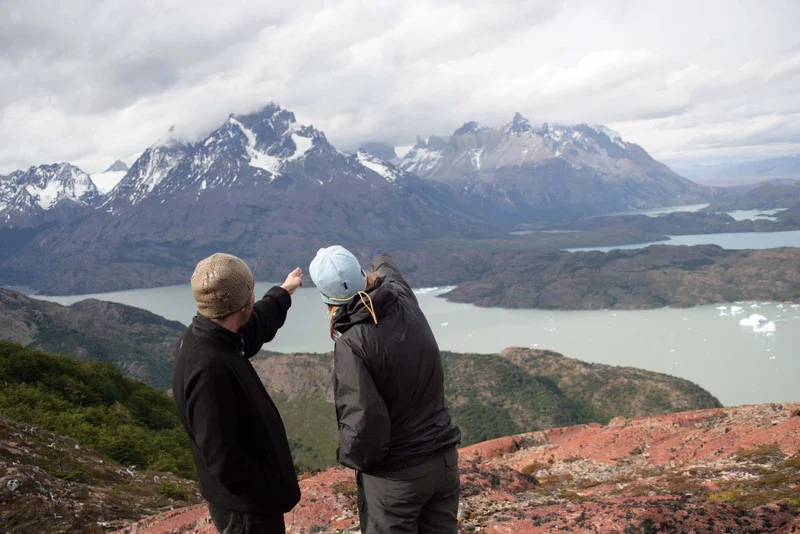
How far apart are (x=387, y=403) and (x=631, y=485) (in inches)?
300

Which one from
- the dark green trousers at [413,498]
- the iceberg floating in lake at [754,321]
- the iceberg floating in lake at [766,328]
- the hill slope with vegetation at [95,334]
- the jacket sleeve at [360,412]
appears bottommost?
the iceberg floating in lake at [766,328]

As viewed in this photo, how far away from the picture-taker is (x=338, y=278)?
12.7ft

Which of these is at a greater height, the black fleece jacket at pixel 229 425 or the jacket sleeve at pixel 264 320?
the jacket sleeve at pixel 264 320

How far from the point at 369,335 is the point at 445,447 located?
43.2 inches

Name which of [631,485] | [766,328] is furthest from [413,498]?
[766,328]

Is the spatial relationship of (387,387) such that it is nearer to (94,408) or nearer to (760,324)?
(94,408)

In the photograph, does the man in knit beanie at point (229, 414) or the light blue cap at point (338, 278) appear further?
the light blue cap at point (338, 278)

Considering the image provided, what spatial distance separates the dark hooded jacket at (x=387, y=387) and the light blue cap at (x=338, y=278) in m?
0.09

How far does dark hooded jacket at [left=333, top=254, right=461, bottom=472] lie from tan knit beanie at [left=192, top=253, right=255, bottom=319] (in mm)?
755

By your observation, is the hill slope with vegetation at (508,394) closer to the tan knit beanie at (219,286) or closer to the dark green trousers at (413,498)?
the dark green trousers at (413,498)

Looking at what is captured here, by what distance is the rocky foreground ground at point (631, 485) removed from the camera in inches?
227

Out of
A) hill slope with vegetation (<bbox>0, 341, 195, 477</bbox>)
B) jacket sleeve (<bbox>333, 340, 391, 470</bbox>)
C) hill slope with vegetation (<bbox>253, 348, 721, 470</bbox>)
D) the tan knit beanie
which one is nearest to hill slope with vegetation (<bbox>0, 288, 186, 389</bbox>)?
hill slope with vegetation (<bbox>253, 348, 721, 470</bbox>)

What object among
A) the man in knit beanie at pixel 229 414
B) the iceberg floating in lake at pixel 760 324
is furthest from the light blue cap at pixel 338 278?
the iceberg floating in lake at pixel 760 324

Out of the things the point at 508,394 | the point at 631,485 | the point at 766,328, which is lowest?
the point at 766,328
